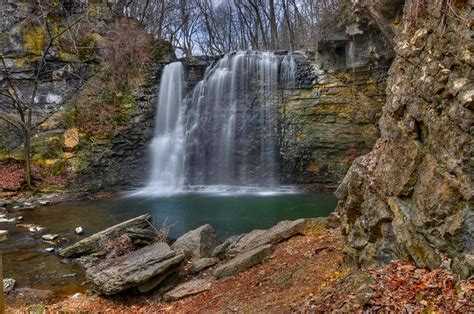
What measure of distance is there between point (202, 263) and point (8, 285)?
3.57 meters

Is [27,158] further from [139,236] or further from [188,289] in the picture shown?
[188,289]

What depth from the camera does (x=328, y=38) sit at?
16.5m

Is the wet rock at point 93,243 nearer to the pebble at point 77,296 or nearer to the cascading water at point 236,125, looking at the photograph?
the pebble at point 77,296

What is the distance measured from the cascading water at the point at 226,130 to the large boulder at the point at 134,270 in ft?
36.0

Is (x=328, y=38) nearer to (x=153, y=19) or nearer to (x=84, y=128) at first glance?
(x=84, y=128)

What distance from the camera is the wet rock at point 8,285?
276 inches

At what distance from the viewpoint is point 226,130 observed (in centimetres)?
1866

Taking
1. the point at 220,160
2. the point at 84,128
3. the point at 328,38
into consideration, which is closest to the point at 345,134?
the point at 328,38

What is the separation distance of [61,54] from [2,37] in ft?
8.72

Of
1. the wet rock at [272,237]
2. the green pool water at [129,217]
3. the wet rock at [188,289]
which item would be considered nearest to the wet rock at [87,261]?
the green pool water at [129,217]

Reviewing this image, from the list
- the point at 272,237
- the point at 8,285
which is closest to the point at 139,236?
the point at 8,285

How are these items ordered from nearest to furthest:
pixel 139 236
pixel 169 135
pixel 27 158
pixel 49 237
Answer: pixel 139 236 < pixel 49 237 < pixel 27 158 < pixel 169 135

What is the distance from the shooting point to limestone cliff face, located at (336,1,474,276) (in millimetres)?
3264

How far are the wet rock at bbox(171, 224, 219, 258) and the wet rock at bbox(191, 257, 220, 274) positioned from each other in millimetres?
460
